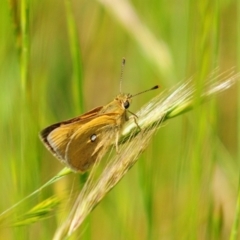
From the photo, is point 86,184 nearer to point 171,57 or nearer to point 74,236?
point 74,236

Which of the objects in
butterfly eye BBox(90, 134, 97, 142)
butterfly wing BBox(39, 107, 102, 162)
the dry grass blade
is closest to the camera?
the dry grass blade

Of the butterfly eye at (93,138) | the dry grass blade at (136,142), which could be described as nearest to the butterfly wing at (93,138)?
the butterfly eye at (93,138)

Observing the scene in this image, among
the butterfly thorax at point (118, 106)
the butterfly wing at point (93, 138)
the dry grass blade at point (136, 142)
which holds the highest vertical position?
the butterfly thorax at point (118, 106)

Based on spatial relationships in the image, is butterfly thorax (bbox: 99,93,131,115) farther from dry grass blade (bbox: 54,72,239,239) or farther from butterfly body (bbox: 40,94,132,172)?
dry grass blade (bbox: 54,72,239,239)

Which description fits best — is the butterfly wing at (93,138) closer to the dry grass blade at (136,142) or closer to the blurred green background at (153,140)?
the blurred green background at (153,140)

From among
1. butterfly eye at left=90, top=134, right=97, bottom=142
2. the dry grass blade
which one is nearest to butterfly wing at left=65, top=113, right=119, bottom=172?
butterfly eye at left=90, top=134, right=97, bottom=142

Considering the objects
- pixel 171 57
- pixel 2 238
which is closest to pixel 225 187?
pixel 171 57
